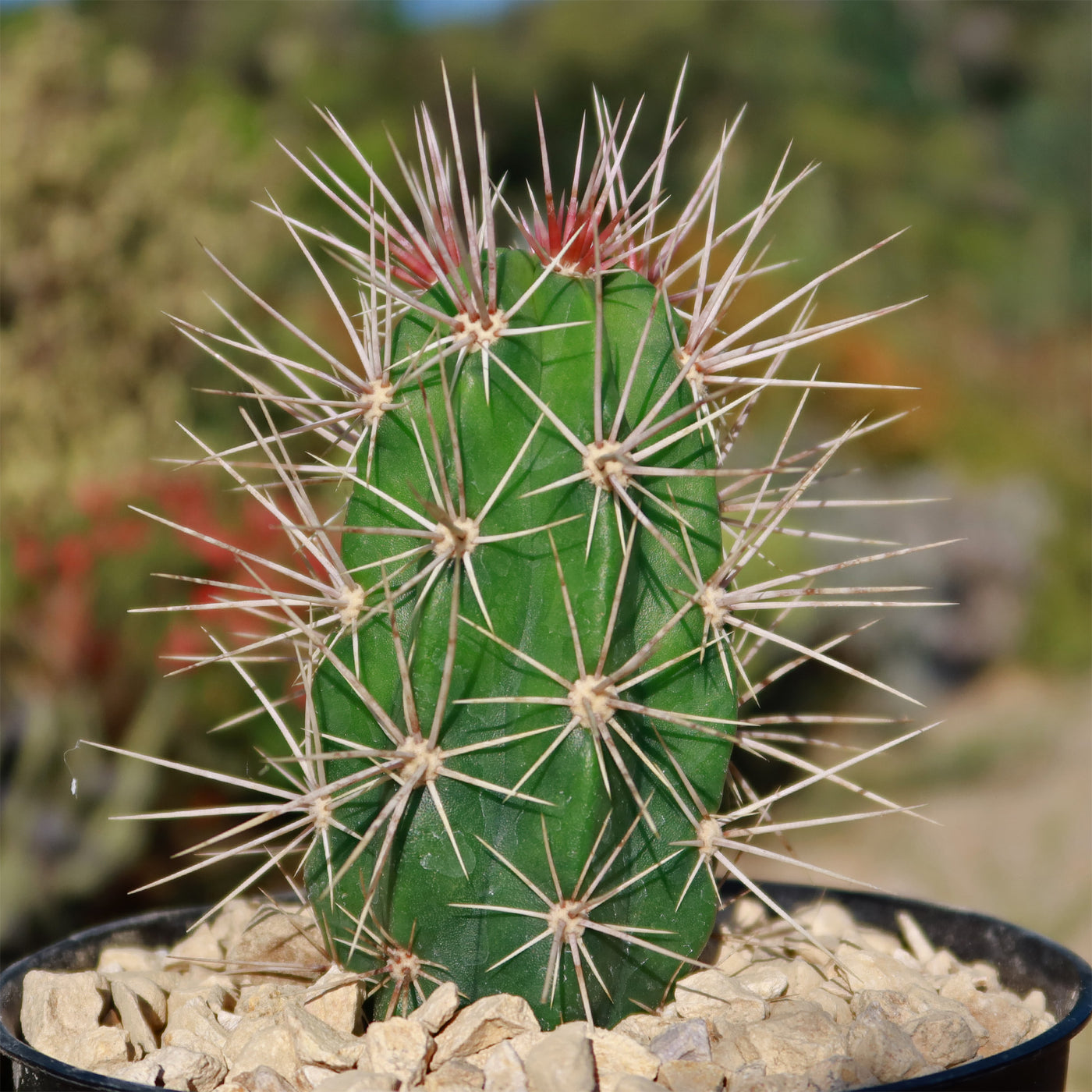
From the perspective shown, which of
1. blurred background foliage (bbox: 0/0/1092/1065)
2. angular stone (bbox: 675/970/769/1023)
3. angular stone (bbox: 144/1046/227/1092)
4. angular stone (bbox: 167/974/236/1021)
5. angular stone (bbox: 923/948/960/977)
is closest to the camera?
angular stone (bbox: 144/1046/227/1092)

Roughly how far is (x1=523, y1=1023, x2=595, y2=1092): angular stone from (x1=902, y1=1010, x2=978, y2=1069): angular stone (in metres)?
0.32

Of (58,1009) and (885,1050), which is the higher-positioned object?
(885,1050)

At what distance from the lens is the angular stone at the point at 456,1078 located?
3.72ft

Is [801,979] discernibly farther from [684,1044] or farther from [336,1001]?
[336,1001]

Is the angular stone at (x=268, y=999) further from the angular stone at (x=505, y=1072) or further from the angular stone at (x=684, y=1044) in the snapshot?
the angular stone at (x=684, y=1044)

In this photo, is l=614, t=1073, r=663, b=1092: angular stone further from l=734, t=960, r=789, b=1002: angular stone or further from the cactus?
l=734, t=960, r=789, b=1002: angular stone

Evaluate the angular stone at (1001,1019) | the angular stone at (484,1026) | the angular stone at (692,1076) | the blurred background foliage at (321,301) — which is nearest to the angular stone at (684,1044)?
the angular stone at (692,1076)

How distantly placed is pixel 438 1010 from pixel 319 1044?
0.11 meters

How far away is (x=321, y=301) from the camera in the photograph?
851cm

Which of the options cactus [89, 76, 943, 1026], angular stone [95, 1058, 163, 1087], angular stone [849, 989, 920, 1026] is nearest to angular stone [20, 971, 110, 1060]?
angular stone [95, 1058, 163, 1087]

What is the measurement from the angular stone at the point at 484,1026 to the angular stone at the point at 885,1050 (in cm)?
30

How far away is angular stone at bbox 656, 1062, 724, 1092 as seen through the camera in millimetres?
1148

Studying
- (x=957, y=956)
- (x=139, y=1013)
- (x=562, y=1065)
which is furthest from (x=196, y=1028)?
(x=957, y=956)

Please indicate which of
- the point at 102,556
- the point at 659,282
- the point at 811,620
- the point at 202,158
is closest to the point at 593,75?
the point at 202,158
